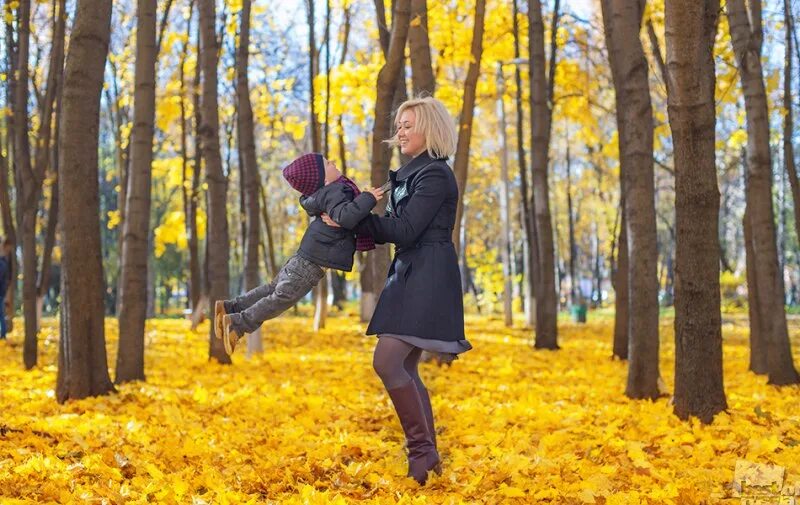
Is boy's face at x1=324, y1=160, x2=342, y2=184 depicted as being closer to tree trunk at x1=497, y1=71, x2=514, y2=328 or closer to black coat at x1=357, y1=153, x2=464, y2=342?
black coat at x1=357, y1=153, x2=464, y2=342

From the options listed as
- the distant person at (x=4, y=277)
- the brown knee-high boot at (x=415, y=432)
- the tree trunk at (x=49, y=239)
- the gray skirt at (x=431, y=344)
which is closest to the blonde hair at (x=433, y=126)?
the gray skirt at (x=431, y=344)

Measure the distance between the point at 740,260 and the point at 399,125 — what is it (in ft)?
201

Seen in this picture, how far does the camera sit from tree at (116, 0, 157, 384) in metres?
8.19

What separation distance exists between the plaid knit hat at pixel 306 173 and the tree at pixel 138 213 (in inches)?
181

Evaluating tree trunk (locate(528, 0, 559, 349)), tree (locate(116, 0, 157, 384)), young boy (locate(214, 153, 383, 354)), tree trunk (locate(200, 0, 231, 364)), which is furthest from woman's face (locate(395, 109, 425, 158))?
tree trunk (locate(528, 0, 559, 349))

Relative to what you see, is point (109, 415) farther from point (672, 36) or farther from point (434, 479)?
point (672, 36)

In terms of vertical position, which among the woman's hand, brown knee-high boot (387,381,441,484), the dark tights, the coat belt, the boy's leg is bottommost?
brown knee-high boot (387,381,441,484)

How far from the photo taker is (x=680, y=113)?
5.83m

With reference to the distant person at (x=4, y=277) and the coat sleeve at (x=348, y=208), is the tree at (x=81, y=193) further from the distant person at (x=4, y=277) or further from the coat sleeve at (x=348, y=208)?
the distant person at (x=4, y=277)

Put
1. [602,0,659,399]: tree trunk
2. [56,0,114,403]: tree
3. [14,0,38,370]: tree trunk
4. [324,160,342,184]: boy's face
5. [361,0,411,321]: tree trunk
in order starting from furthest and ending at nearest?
[14,0,38,370]: tree trunk < [361,0,411,321]: tree trunk < [602,0,659,399]: tree trunk < [56,0,114,403]: tree < [324,160,342,184]: boy's face

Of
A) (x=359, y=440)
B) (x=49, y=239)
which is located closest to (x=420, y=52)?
(x=359, y=440)

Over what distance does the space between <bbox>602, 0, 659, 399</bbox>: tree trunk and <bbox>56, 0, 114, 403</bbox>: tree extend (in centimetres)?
447

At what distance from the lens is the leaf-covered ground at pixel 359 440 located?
4.12 m

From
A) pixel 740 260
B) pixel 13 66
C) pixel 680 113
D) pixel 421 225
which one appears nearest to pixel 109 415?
pixel 421 225
